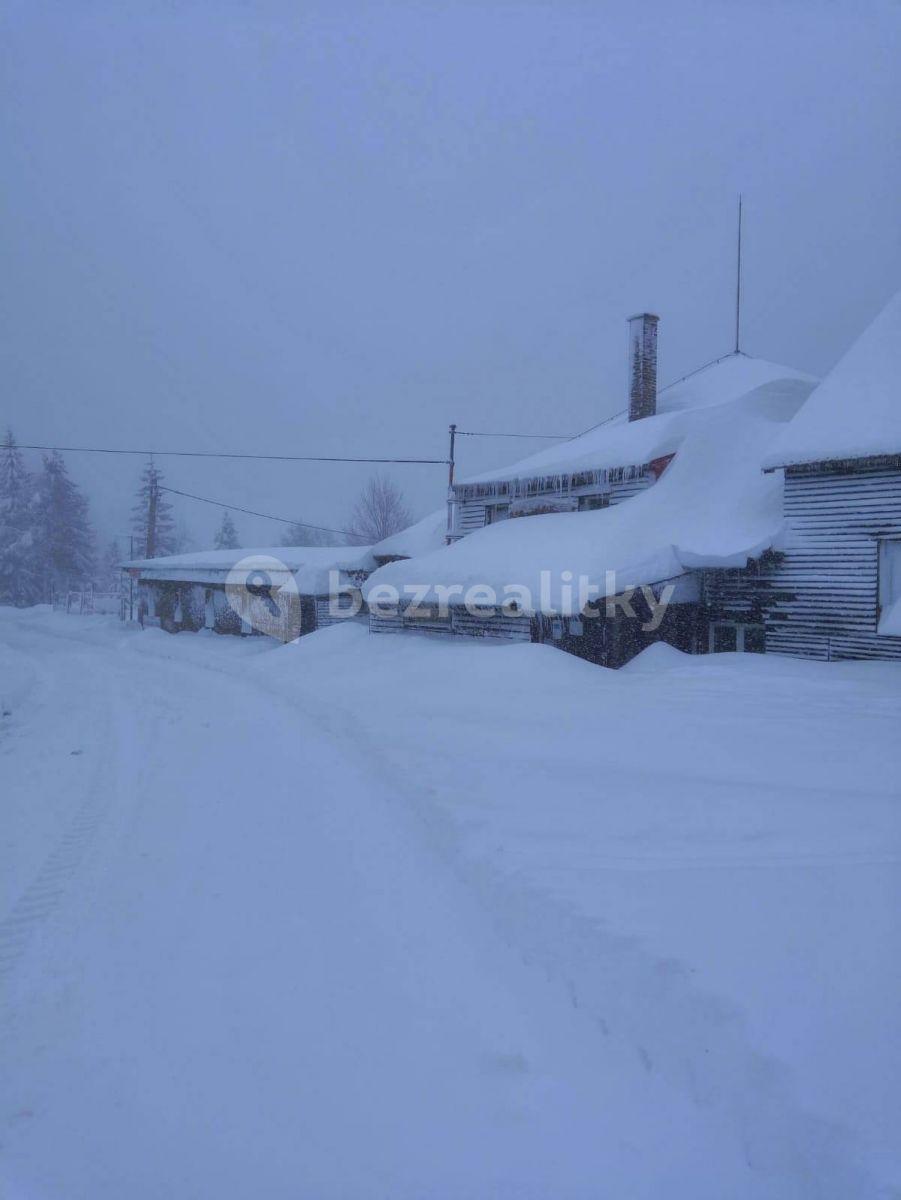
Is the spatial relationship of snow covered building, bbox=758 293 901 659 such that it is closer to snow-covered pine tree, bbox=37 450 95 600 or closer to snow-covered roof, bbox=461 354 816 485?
snow-covered roof, bbox=461 354 816 485

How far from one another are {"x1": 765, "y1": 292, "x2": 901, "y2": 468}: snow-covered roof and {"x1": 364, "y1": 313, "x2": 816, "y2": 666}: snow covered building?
1861 mm

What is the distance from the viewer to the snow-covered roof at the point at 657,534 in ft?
54.6

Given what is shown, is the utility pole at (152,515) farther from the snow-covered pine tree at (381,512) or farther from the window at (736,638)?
the window at (736,638)

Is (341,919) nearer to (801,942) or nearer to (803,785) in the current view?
(801,942)

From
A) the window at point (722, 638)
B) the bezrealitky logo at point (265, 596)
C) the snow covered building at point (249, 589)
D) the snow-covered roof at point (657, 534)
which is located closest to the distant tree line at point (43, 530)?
the snow covered building at point (249, 589)

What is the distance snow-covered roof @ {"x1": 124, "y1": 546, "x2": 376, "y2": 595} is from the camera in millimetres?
29266

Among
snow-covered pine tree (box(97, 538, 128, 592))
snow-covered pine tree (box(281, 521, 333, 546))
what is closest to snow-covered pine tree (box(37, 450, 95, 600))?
snow-covered pine tree (box(97, 538, 128, 592))

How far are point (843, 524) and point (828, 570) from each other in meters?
1.00

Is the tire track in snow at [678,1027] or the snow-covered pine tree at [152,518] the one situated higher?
the snow-covered pine tree at [152,518]

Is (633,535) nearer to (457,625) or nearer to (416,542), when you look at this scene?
(457,625)

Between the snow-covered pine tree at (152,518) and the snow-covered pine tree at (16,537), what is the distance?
6.95 meters

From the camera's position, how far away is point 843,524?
52.2 ft

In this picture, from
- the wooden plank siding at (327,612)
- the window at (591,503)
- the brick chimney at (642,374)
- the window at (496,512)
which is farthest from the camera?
the wooden plank siding at (327,612)

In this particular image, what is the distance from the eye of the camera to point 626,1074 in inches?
157
